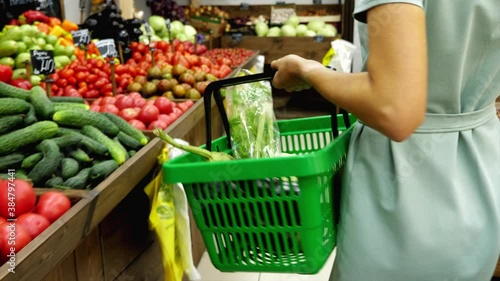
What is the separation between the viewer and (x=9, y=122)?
1960 mm

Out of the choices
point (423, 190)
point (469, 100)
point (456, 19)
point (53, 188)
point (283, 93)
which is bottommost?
point (283, 93)

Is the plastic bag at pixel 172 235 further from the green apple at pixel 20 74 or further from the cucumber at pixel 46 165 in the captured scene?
the green apple at pixel 20 74

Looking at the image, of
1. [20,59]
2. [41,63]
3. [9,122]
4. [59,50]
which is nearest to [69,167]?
[9,122]

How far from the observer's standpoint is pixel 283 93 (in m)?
7.48

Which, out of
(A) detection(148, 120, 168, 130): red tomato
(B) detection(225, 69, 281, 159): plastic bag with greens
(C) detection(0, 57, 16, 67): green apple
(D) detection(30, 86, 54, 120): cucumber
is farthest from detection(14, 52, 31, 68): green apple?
(B) detection(225, 69, 281, 159): plastic bag with greens

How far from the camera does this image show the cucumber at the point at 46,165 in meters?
1.83

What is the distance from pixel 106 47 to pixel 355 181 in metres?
2.53

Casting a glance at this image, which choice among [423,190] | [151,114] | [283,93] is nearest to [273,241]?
[423,190]

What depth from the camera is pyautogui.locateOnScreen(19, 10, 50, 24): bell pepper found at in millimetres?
4387

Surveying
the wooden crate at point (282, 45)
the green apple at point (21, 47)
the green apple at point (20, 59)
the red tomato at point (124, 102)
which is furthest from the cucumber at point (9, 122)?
the wooden crate at point (282, 45)

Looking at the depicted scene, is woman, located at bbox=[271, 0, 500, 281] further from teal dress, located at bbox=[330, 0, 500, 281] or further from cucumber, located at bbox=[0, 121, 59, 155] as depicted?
cucumber, located at bbox=[0, 121, 59, 155]

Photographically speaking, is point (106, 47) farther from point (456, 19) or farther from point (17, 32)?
point (456, 19)

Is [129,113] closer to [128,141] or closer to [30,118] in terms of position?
[128,141]

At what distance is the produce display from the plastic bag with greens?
1.82 ft
